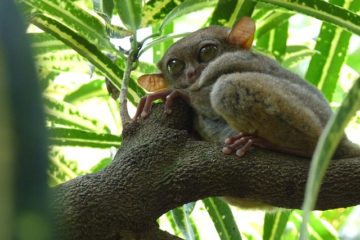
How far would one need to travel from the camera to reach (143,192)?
1490 mm

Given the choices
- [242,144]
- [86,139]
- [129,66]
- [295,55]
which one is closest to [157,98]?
[129,66]

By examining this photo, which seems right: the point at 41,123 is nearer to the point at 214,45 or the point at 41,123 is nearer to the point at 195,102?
the point at 195,102

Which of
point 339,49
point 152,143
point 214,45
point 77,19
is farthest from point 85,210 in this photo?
point 339,49

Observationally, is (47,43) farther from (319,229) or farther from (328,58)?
(319,229)

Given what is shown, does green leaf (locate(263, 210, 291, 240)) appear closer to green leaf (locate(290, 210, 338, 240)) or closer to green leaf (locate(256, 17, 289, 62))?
green leaf (locate(290, 210, 338, 240))

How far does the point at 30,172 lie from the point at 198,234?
2.52 m

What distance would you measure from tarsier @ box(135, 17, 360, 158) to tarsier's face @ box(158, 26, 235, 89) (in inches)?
2.9

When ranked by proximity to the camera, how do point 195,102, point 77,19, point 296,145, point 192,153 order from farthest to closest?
point 77,19 < point 195,102 < point 296,145 < point 192,153

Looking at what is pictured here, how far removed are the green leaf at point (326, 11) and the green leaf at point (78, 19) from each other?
0.69 meters

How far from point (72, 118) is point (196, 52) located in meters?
0.68

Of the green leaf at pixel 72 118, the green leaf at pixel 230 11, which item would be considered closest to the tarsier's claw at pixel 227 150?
the green leaf at pixel 230 11

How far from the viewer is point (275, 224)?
243cm

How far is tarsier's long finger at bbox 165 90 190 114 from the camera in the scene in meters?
1.85

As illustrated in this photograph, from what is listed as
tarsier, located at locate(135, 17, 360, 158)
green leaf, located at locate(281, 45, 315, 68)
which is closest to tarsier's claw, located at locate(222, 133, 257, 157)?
tarsier, located at locate(135, 17, 360, 158)
